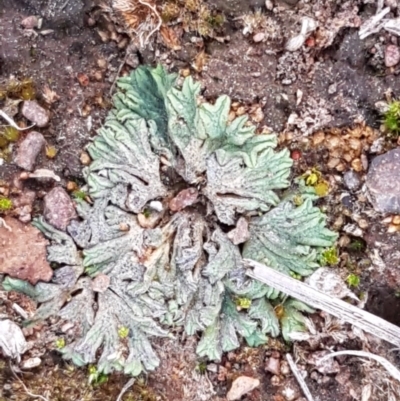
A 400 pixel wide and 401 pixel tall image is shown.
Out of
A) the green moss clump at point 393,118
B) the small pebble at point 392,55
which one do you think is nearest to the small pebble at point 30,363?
the green moss clump at point 393,118

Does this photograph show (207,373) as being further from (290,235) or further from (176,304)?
(290,235)

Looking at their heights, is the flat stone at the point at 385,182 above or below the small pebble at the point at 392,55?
below

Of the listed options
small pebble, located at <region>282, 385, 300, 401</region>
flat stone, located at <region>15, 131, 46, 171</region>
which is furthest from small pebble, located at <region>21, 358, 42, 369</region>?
small pebble, located at <region>282, 385, 300, 401</region>

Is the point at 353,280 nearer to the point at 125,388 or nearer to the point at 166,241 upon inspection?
the point at 166,241

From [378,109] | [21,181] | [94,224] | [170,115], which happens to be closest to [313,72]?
[378,109]

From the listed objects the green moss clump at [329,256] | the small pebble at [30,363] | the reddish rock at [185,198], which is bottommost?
the small pebble at [30,363]

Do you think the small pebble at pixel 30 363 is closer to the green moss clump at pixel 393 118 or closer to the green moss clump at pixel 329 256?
the green moss clump at pixel 329 256

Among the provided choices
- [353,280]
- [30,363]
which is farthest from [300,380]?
[30,363]
